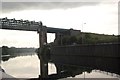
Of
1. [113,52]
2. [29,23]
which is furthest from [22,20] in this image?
[113,52]

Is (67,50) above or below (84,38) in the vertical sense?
below

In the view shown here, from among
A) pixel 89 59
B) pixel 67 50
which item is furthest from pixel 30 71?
pixel 67 50

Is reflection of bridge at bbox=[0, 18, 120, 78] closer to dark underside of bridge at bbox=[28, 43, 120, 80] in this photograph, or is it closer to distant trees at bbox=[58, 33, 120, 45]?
dark underside of bridge at bbox=[28, 43, 120, 80]

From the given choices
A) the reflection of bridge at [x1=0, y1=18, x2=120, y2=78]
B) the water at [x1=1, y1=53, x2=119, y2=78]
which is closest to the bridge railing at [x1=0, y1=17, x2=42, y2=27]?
the reflection of bridge at [x1=0, y1=18, x2=120, y2=78]

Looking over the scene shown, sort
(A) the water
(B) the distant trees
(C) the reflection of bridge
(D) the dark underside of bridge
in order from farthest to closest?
(B) the distant trees → (C) the reflection of bridge → (D) the dark underside of bridge → (A) the water

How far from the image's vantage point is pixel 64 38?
106m

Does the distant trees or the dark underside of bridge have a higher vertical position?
the distant trees

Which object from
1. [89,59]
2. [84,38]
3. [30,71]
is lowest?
[30,71]

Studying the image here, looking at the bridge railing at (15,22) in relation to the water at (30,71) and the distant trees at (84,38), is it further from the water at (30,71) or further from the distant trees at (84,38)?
the water at (30,71)

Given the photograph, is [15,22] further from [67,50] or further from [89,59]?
[89,59]

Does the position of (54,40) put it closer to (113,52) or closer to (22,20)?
(22,20)

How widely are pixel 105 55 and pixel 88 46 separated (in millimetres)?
10998

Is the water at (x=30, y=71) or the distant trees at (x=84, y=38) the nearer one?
the water at (x=30, y=71)

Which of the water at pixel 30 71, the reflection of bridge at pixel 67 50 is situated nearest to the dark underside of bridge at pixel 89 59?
the reflection of bridge at pixel 67 50
